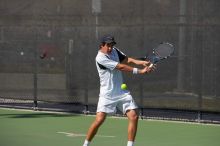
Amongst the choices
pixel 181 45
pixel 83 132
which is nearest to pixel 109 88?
pixel 83 132

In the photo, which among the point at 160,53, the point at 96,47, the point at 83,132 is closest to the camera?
the point at 160,53

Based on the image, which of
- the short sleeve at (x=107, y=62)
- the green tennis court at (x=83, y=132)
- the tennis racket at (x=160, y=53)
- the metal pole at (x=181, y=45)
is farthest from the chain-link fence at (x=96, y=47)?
the short sleeve at (x=107, y=62)

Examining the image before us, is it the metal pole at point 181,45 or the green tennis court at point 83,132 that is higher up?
the metal pole at point 181,45

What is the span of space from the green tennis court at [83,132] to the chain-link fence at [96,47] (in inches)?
25.1

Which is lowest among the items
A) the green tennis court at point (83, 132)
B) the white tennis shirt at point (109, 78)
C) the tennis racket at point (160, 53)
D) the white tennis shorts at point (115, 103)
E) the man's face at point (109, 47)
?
the green tennis court at point (83, 132)

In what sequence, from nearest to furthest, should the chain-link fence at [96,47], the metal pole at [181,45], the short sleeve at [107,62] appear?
the short sleeve at [107,62]
the chain-link fence at [96,47]
the metal pole at [181,45]

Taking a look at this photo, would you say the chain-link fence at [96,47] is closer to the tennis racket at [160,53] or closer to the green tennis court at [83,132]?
the green tennis court at [83,132]

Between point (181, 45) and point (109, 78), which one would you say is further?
point (181, 45)

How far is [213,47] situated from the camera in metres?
13.5

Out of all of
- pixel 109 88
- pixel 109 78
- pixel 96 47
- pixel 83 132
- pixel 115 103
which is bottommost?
pixel 83 132

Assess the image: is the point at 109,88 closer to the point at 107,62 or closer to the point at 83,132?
the point at 107,62

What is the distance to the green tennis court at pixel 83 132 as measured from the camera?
440 inches

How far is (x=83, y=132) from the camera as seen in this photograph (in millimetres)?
12578

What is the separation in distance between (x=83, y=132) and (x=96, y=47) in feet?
10.0
